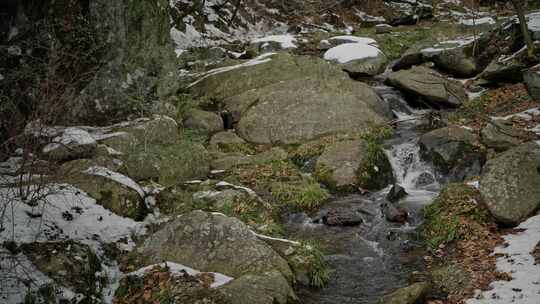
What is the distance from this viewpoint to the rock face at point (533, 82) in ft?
41.8

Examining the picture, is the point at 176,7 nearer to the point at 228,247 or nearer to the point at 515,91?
the point at 515,91

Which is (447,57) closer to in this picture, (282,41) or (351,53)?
(351,53)

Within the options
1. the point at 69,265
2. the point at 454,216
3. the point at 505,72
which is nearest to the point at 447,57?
the point at 505,72

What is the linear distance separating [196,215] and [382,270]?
3239 millimetres

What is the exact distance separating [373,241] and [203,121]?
7209mm

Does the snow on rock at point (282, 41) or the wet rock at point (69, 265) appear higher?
the snow on rock at point (282, 41)

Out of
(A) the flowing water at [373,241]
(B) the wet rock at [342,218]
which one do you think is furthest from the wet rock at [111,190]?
(B) the wet rock at [342,218]

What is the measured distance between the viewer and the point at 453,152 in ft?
34.4

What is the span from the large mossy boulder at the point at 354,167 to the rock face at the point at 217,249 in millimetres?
4176

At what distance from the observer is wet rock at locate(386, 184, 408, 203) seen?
31.1 ft

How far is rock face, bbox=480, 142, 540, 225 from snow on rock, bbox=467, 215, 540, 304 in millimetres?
241

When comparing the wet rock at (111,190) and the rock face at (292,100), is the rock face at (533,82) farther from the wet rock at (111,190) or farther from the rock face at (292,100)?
the wet rock at (111,190)

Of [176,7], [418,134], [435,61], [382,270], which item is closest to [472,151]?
[418,134]

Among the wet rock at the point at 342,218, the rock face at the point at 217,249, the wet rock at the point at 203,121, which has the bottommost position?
the wet rock at the point at 342,218
